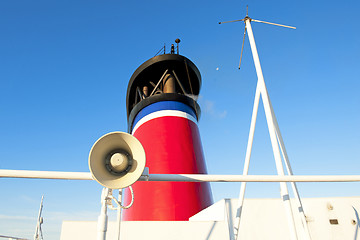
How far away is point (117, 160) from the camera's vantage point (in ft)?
10.2

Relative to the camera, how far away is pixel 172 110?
1116cm

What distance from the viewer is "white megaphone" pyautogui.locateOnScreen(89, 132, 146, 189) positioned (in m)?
2.99

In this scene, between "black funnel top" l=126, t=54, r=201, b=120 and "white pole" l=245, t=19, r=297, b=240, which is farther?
"black funnel top" l=126, t=54, r=201, b=120

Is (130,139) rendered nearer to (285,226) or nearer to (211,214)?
(211,214)

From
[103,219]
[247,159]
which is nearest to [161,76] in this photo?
[247,159]

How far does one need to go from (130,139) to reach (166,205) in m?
6.36

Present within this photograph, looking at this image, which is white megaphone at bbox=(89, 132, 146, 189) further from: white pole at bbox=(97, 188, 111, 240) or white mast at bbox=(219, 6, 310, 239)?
white mast at bbox=(219, 6, 310, 239)

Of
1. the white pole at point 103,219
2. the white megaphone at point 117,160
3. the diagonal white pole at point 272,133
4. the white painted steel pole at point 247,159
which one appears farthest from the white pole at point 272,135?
the white pole at point 103,219

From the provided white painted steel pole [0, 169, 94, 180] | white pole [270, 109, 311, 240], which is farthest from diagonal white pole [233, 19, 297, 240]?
white painted steel pole [0, 169, 94, 180]

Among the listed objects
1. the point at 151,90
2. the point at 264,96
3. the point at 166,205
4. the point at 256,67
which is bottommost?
the point at 166,205

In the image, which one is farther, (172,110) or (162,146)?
(172,110)

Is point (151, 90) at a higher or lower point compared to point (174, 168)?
higher

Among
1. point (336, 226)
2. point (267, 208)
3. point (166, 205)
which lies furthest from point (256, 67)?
point (166, 205)

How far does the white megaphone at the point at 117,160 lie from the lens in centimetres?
299
